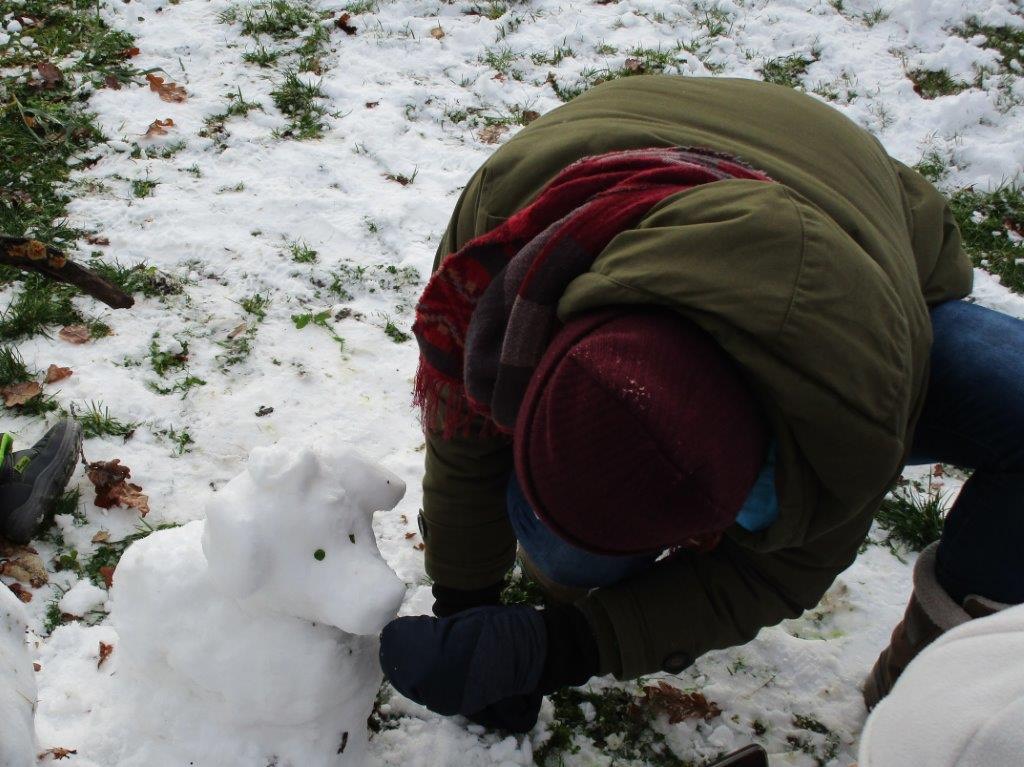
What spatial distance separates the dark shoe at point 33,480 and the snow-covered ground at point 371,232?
0.08m

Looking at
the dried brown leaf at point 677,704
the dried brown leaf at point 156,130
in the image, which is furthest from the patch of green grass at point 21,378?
the dried brown leaf at point 677,704

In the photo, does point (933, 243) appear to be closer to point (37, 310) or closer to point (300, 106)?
point (37, 310)

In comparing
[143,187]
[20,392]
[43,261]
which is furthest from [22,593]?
[143,187]

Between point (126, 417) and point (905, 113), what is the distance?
3387 mm

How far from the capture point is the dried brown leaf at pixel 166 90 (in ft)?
10.6

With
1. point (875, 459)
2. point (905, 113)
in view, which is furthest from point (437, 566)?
point (905, 113)

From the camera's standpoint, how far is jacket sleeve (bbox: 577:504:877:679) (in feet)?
4.90

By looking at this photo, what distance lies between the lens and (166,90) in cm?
325

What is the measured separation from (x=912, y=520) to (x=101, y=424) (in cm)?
218

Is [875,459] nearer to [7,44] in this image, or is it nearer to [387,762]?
[387,762]

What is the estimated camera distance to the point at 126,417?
2.20 meters

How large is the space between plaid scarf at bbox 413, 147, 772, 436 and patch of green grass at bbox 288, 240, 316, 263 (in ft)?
4.96

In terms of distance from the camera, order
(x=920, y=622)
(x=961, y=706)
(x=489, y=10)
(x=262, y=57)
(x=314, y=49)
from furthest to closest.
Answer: (x=489, y=10)
(x=314, y=49)
(x=262, y=57)
(x=920, y=622)
(x=961, y=706)

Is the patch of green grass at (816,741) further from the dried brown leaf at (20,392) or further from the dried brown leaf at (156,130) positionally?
the dried brown leaf at (156,130)
